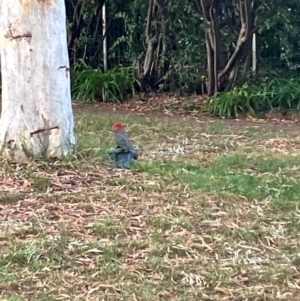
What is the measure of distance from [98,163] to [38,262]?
2185 millimetres

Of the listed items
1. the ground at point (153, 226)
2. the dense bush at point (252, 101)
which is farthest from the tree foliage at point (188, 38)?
the ground at point (153, 226)

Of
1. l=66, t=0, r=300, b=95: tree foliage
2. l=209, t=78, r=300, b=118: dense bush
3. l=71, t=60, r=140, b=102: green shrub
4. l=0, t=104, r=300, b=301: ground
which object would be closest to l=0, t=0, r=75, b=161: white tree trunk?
l=0, t=104, r=300, b=301: ground

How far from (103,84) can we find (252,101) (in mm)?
2544

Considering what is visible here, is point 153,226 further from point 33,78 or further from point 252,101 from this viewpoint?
point 252,101

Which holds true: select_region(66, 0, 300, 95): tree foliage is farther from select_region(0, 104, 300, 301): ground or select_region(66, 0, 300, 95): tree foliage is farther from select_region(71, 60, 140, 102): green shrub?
select_region(0, 104, 300, 301): ground

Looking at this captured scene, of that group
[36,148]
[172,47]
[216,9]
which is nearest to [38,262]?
[36,148]

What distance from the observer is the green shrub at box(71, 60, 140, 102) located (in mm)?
11930

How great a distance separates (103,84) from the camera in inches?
473

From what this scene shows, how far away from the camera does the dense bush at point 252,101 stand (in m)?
10.5

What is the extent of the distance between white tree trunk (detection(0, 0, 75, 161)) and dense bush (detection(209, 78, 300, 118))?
4.79 meters

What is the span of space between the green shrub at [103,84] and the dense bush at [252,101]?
1765mm

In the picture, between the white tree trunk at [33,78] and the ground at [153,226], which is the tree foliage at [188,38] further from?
the white tree trunk at [33,78]

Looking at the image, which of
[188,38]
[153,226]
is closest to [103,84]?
[188,38]

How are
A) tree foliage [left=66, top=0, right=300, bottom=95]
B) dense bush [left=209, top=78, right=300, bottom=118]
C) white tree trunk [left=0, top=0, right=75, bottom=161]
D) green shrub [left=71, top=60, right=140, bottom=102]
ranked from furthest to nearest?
green shrub [left=71, top=60, right=140, bottom=102] < tree foliage [left=66, top=0, right=300, bottom=95] < dense bush [left=209, top=78, right=300, bottom=118] < white tree trunk [left=0, top=0, right=75, bottom=161]
